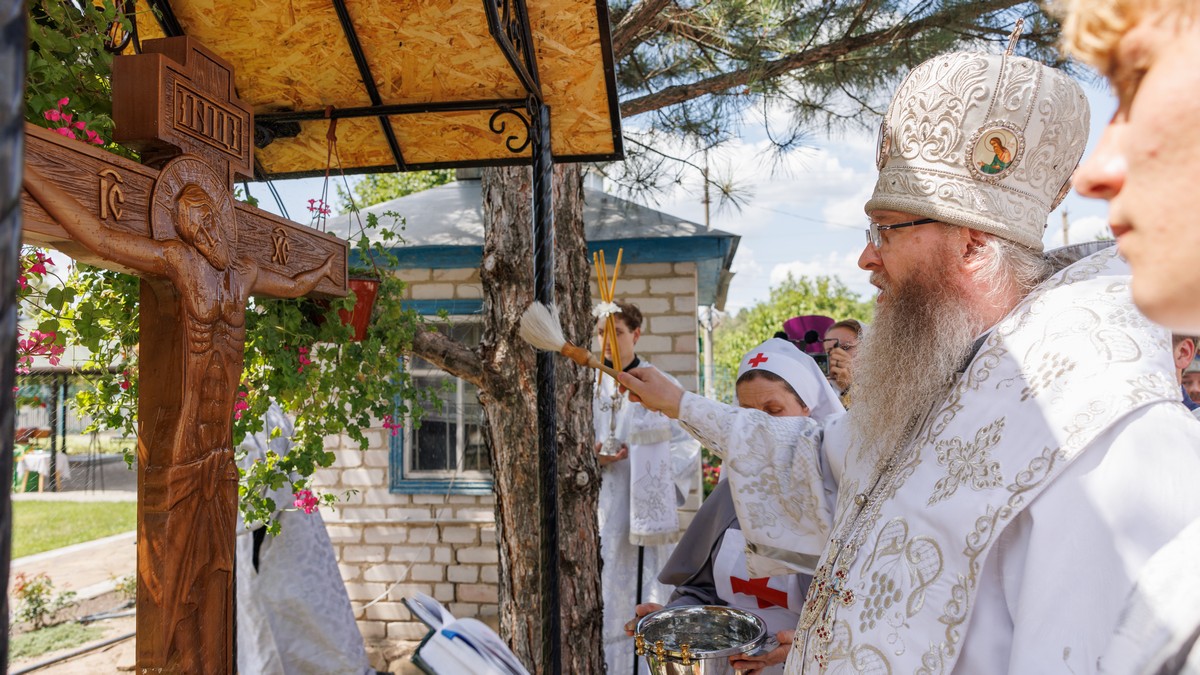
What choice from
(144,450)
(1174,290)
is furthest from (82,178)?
(1174,290)

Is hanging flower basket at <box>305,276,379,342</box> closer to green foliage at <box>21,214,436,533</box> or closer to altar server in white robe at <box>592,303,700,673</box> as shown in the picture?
green foliage at <box>21,214,436,533</box>

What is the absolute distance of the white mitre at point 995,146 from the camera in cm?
187

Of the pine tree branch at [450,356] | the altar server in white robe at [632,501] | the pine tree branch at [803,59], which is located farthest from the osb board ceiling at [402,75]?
the altar server in white robe at [632,501]

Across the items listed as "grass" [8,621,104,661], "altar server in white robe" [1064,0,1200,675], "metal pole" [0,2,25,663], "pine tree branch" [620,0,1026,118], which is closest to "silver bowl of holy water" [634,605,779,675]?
"altar server in white robe" [1064,0,1200,675]

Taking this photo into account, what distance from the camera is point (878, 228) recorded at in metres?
2.03

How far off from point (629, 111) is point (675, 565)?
2.80 meters

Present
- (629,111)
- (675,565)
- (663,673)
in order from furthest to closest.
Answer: (629,111), (675,565), (663,673)

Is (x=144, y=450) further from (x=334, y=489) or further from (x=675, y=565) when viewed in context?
(x=334, y=489)

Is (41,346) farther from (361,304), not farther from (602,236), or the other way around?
(602,236)

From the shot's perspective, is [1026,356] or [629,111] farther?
[629,111]

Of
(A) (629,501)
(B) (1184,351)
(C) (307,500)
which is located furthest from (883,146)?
(A) (629,501)

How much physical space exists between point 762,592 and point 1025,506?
1560 millimetres

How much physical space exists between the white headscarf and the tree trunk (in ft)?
Result: 3.62

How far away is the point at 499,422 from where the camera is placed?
156 inches
